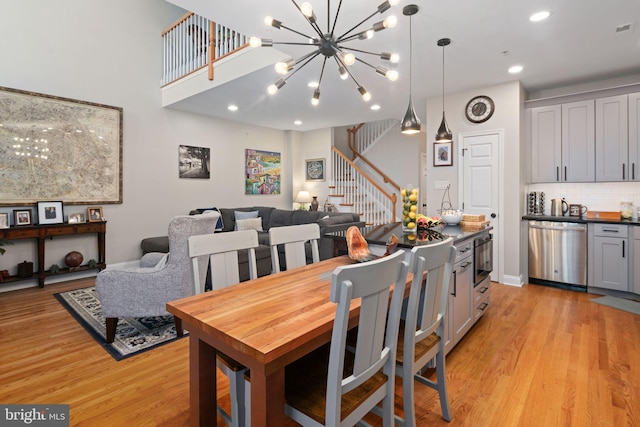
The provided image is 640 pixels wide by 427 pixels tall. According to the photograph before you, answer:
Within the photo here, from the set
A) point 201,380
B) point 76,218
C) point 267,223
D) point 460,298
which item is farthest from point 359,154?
point 201,380

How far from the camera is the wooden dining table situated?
1.06m

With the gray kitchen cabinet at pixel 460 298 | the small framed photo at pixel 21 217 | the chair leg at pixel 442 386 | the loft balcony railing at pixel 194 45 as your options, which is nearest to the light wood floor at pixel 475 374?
the chair leg at pixel 442 386

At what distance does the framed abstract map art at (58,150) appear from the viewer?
4.21 meters

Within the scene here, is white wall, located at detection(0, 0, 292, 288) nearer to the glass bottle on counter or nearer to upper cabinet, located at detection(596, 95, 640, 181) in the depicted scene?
upper cabinet, located at detection(596, 95, 640, 181)

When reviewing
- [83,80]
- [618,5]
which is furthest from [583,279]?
[83,80]

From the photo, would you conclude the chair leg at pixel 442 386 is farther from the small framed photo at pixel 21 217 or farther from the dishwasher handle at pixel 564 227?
the small framed photo at pixel 21 217

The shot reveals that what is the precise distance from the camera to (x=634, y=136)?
3.84 metres

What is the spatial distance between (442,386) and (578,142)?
405 cm

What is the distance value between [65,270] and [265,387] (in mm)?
4880

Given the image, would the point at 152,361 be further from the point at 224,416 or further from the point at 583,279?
the point at 583,279

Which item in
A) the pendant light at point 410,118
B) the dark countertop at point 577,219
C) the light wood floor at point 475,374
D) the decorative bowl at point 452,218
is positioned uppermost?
the pendant light at point 410,118

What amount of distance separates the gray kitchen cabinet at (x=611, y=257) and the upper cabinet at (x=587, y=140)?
68 cm

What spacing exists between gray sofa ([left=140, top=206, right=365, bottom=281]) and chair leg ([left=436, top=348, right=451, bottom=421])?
6.53 ft

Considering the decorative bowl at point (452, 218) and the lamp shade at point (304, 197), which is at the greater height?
the lamp shade at point (304, 197)
